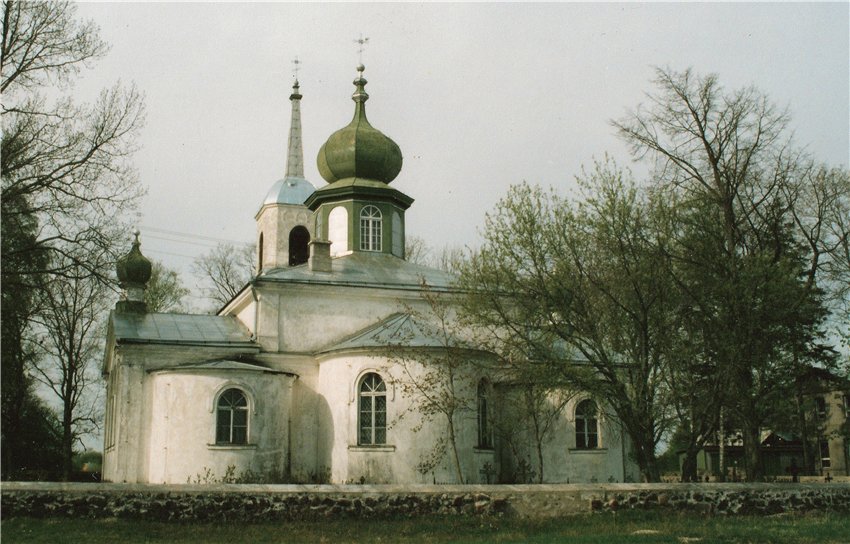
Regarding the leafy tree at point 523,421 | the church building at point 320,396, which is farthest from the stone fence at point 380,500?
the leafy tree at point 523,421

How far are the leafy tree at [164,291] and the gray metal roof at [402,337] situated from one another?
1946 cm

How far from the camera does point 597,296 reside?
1931 cm

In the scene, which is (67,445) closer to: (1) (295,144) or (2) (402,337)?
(1) (295,144)

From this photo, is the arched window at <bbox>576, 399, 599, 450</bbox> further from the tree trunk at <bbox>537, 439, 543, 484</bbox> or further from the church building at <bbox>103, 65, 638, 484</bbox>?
the tree trunk at <bbox>537, 439, 543, 484</bbox>

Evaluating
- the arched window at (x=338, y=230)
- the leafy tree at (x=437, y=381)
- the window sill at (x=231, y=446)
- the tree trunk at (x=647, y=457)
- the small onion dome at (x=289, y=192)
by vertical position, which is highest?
the small onion dome at (x=289, y=192)

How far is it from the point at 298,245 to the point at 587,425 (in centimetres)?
1192

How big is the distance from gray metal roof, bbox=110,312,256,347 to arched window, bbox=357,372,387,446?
11.9ft

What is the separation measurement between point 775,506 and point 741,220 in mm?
10264

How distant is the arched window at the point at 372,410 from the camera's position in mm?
22203

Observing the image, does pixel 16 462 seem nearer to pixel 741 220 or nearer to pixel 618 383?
pixel 618 383

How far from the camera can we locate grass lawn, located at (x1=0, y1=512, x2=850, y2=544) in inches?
491

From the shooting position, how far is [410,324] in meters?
23.6

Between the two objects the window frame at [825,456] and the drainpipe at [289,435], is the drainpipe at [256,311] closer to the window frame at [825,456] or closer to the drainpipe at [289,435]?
the drainpipe at [289,435]

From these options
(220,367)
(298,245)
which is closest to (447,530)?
(220,367)
